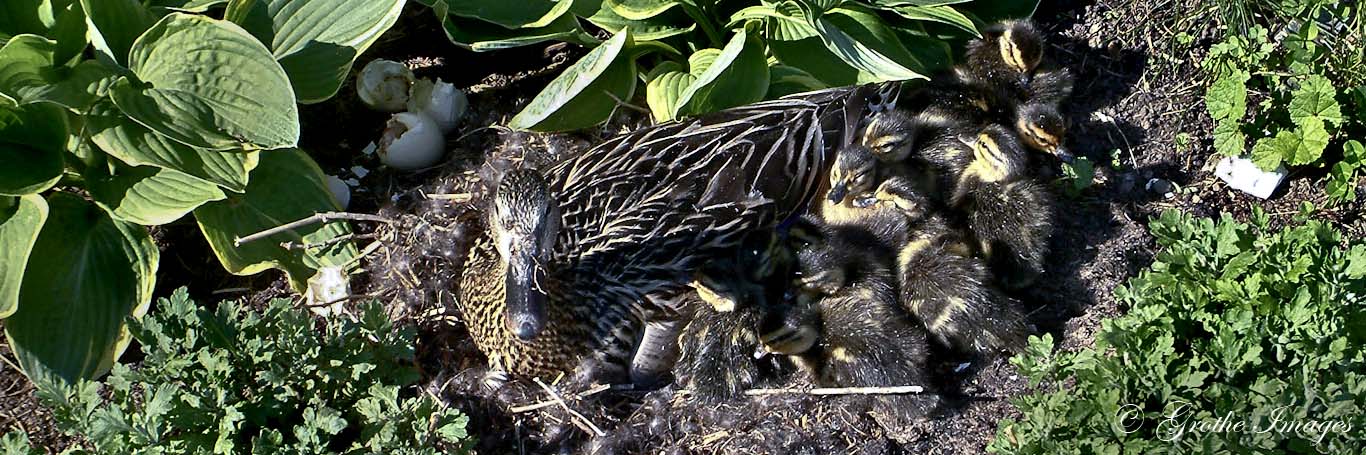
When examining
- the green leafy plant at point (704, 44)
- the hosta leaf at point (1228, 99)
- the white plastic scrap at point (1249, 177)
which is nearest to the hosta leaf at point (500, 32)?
the green leafy plant at point (704, 44)

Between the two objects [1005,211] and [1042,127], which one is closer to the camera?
[1005,211]

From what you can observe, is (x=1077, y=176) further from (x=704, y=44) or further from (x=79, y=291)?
(x=79, y=291)

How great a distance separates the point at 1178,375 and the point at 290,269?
2.74m

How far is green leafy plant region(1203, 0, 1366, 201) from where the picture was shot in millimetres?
3854

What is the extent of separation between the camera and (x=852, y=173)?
3.83 metres

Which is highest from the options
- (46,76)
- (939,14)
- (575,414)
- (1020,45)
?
(46,76)

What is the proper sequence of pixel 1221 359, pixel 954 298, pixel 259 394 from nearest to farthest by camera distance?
pixel 1221 359, pixel 259 394, pixel 954 298

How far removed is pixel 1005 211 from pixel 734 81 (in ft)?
3.19

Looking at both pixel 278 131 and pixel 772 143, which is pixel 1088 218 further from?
pixel 278 131

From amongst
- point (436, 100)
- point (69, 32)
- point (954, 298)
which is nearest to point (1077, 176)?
point (954, 298)

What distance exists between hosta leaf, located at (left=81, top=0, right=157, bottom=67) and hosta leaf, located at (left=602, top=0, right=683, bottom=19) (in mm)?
1409

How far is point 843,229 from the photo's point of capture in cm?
382

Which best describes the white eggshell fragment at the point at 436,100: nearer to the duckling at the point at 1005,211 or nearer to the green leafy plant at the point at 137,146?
the green leafy plant at the point at 137,146

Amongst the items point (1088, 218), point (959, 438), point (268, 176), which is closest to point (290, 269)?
point (268, 176)
